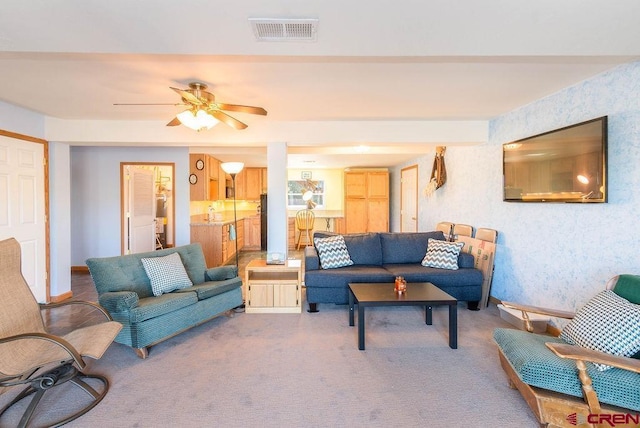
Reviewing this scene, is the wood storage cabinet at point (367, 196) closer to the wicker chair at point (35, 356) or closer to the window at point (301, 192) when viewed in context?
the window at point (301, 192)

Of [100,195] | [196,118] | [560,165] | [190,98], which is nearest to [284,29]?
[190,98]

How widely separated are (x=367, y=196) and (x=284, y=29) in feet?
20.6

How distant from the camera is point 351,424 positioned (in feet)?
5.71

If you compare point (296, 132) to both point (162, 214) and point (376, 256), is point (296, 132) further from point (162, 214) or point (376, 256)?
point (162, 214)

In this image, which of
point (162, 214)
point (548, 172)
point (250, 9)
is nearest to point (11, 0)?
point (250, 9)

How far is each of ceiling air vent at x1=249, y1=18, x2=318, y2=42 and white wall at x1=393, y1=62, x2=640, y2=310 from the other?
2.34 metres

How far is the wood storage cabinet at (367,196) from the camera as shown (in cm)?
769

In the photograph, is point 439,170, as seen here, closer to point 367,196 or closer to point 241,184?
point 367,196

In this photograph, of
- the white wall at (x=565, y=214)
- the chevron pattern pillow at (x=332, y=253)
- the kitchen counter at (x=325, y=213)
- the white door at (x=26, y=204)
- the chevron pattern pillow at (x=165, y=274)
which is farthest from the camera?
the kitchen counter at (x=325, y=213)

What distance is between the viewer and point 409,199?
671cm

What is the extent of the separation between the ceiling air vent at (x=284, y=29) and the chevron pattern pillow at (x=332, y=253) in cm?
254

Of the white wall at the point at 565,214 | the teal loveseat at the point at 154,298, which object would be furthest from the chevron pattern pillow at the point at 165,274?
the white wall at the point at 565,214

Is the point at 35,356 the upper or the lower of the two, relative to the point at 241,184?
lower

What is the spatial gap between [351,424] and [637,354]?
1.64m
